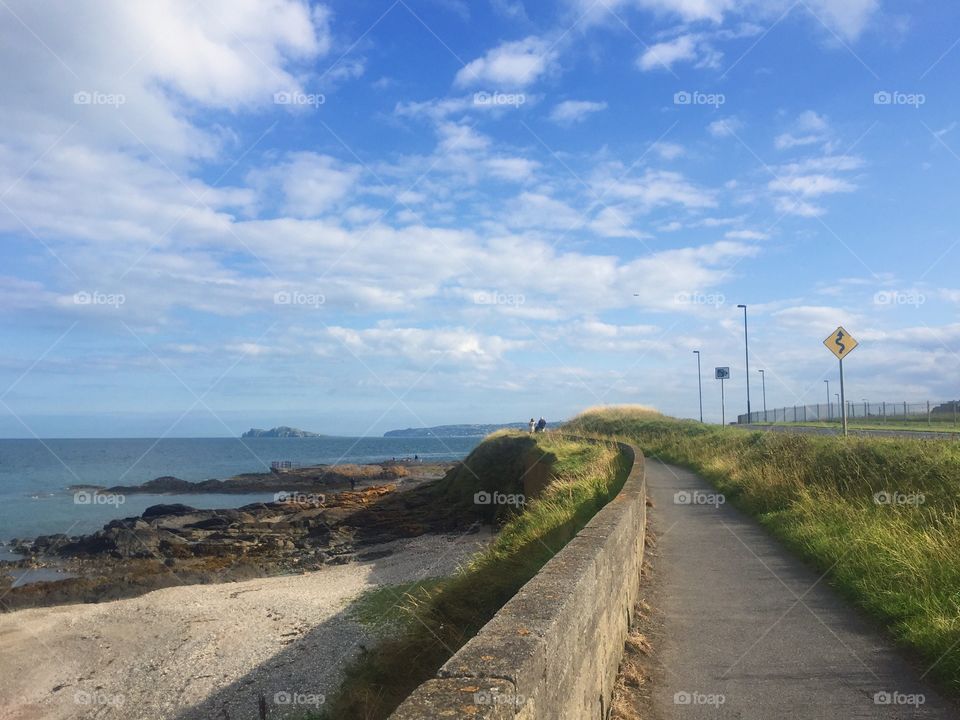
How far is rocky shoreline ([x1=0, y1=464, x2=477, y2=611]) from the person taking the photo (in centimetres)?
2052

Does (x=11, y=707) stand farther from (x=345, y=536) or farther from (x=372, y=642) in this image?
(x=345, y=536)

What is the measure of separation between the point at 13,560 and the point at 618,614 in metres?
27.0

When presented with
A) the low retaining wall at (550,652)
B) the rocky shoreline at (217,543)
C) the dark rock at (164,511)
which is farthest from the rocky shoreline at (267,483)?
the low retaining wall at (550,652)

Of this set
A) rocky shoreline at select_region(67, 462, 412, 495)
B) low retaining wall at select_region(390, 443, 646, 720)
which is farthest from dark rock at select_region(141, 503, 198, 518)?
low retaining wall at select_region(390, 443, 646, 720)

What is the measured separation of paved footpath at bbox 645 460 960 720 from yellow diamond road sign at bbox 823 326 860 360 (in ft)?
32.4

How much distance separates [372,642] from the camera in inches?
450

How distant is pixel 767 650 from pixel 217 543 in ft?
75.7

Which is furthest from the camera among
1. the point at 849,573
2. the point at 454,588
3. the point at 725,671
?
the point at 454,588

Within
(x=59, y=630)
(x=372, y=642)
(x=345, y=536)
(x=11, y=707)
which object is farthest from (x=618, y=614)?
(x=345, y=536)

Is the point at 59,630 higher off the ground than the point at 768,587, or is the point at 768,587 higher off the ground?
the point at 768,587

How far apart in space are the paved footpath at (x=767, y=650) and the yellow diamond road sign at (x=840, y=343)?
32.4 feet

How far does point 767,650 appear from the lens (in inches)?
237

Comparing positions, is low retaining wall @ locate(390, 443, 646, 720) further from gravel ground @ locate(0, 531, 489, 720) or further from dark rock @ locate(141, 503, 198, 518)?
dark rock @ locate(141, 503, 198, 518)

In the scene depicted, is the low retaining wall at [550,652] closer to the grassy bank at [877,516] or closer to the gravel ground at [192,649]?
the grassy bank at [877,516]
